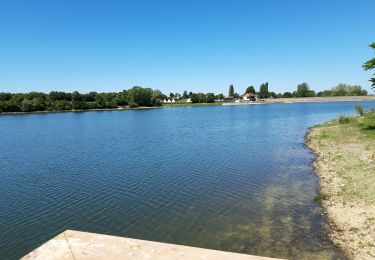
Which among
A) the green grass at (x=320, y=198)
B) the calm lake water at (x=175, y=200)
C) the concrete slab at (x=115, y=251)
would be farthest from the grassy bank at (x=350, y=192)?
the concrete slab at (x=115, y=251)

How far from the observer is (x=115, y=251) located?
1125 centimetres

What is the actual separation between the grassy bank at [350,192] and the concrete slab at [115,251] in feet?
25.7

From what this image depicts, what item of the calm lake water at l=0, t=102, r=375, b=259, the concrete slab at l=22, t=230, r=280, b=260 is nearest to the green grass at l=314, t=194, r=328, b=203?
the calm lake water at l=0, t=102, r=375, b=259

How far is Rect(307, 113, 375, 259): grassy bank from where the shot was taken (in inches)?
606

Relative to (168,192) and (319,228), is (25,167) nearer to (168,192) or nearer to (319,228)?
(168,192)

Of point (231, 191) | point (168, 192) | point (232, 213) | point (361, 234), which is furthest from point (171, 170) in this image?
point (361, 234)

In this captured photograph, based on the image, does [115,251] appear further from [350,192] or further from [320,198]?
[350,192]

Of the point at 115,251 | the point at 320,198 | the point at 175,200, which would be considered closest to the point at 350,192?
the point at 320,198

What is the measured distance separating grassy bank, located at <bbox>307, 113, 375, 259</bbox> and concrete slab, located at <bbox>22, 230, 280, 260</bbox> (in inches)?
309

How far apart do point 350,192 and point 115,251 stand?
1796cm

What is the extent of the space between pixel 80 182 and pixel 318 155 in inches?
1136

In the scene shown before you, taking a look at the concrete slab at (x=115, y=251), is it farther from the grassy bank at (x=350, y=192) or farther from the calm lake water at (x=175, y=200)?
the grassy bank at (x=350, y=192)

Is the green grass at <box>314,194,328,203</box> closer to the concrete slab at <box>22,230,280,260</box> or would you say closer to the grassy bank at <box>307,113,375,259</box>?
the grassy bank at <box>307,113,375,259</box>

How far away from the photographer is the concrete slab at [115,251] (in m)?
10.8
